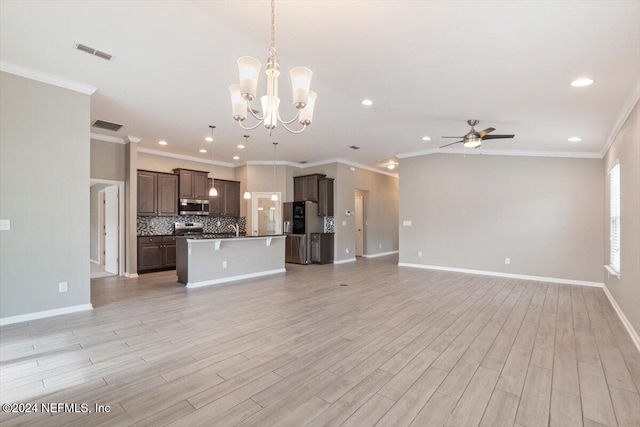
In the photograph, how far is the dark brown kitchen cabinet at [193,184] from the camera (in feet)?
25.5

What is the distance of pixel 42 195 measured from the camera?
3729mm

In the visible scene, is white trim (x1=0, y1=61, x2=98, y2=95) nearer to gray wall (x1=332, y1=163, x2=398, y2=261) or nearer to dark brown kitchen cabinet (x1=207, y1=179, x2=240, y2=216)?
dark brown kitchen cabinet (x1=207, y1=179, x2=240, y2=216)

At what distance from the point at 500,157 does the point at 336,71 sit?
511 cm

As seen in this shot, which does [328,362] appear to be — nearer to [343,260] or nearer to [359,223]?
[343,260]

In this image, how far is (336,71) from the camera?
3379 millimetres

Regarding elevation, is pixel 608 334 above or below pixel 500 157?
below

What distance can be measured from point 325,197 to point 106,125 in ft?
17.5

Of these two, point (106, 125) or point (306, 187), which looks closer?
point (106, 125)

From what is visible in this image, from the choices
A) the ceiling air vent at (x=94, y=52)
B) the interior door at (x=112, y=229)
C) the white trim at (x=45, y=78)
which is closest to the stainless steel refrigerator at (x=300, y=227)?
the interior door at (x=112, y=229)

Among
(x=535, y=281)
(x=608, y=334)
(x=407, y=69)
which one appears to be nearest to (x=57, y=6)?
(x=407, y=69)

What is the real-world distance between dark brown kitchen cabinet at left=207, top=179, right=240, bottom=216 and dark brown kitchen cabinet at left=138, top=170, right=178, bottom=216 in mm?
1023

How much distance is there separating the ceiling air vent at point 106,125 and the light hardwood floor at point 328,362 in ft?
10.2

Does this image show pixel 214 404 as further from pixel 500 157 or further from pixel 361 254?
pixel 361 254

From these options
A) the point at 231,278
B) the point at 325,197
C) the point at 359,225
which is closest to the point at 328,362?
the point at 231,278
